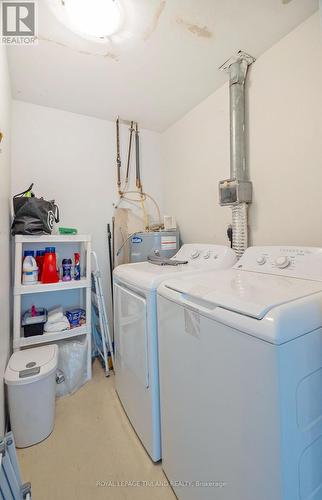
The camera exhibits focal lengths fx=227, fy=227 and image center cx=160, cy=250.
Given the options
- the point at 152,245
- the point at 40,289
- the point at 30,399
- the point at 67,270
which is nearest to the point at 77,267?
the point at 67,270

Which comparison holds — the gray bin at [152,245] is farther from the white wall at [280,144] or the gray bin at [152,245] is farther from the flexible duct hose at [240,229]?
the flexible duct hose at [240,229]

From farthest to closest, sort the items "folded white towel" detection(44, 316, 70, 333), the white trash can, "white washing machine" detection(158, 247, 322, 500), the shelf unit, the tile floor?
1. "folded white towel" detection(44, 316, 70, 333)
2. the shelf unit
3. the white trash can
4. the tile floor
5. "white washing machine" detection(158, 247, 322, 500)

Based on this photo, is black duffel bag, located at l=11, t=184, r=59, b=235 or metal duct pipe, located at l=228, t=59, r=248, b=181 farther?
black duffel bag, located at l=11, t=184, r=59, b=235

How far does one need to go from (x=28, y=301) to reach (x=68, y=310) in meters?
0.35

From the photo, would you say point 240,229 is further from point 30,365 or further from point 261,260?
point 30,365

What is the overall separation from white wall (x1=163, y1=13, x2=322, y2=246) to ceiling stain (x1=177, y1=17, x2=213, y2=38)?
42 centimetres

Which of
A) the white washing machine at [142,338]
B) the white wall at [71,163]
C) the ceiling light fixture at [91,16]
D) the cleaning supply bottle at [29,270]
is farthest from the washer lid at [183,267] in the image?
the ceiling light fixture at [91,16]

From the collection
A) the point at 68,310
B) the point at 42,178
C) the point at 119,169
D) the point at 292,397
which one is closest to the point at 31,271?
the point at 68,310

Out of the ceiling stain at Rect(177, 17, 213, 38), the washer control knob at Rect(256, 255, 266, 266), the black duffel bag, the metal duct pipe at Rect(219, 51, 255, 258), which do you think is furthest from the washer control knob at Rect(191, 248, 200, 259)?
the ceiling stain at Rect(177, 17, 213, 38)

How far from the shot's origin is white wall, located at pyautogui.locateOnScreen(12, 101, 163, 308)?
2049 mm

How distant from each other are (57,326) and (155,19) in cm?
219

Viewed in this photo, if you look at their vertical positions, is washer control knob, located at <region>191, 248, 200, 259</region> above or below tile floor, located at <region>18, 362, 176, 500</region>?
above

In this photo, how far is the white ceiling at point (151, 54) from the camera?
4.10 feet

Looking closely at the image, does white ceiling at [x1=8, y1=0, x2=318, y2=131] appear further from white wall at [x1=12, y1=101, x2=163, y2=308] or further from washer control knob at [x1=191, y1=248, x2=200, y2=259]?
washer control knob at [x1=191, y1=248, x2=200, y2=259]
